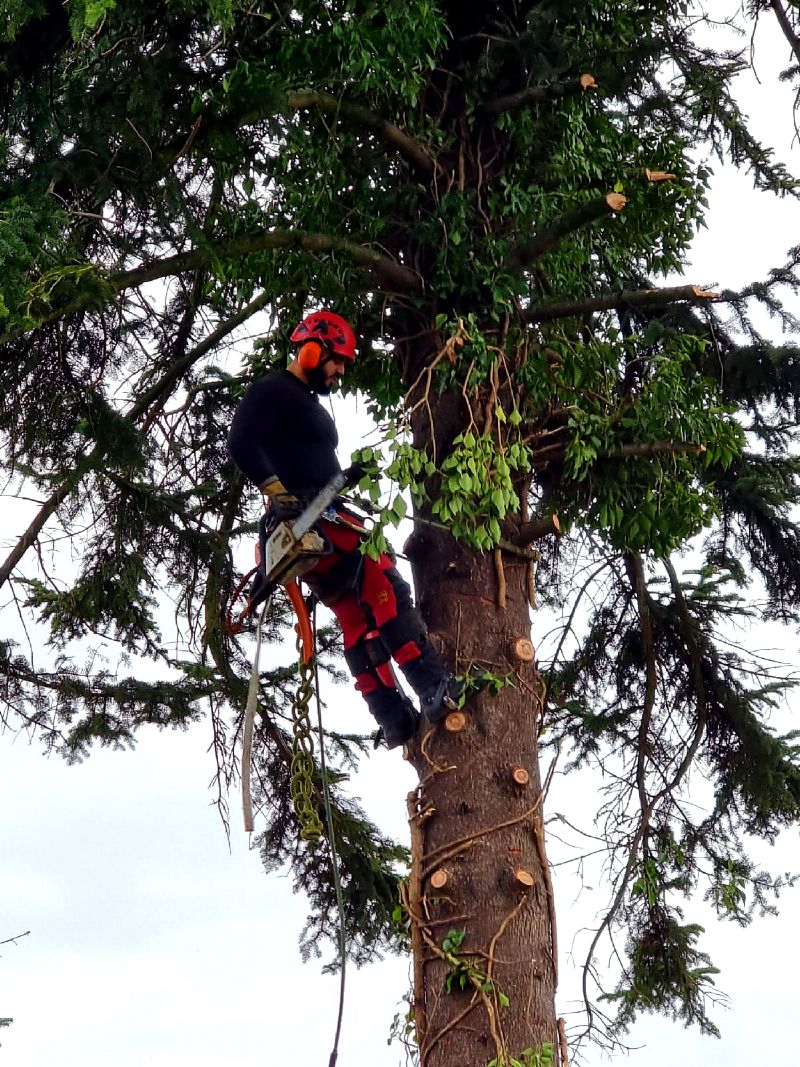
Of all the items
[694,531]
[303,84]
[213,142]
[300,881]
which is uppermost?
[303,84]

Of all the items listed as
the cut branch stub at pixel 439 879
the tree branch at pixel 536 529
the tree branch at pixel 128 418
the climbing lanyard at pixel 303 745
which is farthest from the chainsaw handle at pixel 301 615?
the tree branch at pixel 128 418

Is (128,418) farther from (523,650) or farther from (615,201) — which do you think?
(615,201)

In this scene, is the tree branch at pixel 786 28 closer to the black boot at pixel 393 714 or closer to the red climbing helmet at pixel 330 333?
the red climbing helmet at pixel 330 333

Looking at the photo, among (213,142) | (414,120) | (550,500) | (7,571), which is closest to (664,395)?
(550,500)

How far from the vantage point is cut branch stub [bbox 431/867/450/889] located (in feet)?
18.2

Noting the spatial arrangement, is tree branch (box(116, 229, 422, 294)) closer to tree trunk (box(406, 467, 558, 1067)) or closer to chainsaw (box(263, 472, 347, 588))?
chainsaw (box(263, 472, 347, 588))

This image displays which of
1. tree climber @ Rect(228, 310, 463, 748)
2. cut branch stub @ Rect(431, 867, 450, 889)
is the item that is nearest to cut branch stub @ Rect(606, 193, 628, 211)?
tree climber @ Rect(228, 310, 463, 748)

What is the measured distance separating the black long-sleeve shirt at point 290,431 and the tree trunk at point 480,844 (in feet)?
1.80

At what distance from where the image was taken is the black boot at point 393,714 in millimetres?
5980

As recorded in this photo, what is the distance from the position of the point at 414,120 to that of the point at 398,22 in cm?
68

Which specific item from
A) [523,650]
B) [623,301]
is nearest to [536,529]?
[523,650]

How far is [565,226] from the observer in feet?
19.4

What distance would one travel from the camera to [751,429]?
833 cm

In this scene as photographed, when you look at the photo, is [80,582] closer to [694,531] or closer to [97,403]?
[97,403]
